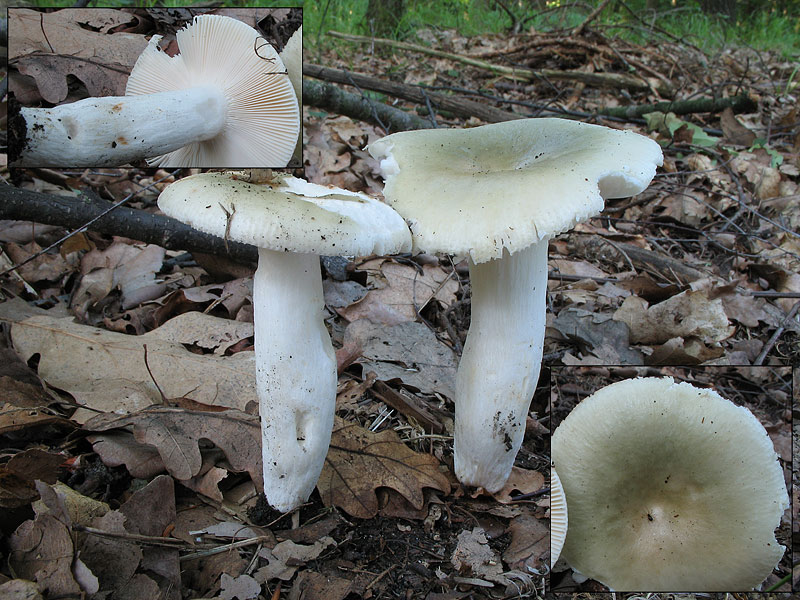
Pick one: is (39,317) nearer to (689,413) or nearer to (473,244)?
(473,244)

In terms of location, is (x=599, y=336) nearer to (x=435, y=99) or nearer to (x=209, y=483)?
(x=209, y=483)

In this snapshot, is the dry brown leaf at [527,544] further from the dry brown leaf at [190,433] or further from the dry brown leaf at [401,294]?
the dry brown leaf at [401,294]

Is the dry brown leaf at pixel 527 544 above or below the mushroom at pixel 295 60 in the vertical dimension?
below

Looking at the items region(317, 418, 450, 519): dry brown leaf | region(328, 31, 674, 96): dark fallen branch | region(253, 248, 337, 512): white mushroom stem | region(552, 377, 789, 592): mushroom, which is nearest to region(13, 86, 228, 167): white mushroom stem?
region(253, 248, 337, 512): white mushroom stem

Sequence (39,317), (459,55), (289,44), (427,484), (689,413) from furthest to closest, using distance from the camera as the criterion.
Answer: (459,55) → (39,317) → (289,44) → (427,484) → (689,413)

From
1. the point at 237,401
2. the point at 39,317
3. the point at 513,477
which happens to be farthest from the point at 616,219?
the point at 39,317

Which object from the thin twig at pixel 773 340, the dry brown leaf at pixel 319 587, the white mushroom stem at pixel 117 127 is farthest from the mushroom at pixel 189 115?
the thin twig at pixel 773 340
